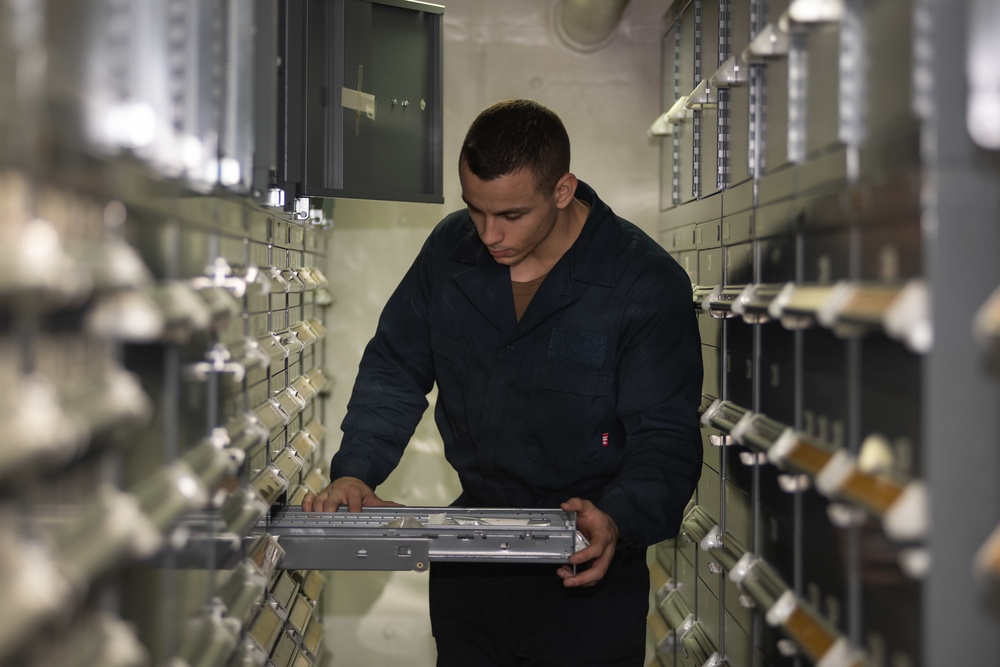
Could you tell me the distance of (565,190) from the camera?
2744mm

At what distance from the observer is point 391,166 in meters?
3.52

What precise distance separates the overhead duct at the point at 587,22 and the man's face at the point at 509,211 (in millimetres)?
1347

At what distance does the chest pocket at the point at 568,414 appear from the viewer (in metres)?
2.65

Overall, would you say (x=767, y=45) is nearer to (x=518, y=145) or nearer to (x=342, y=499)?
(x=518, y=145)

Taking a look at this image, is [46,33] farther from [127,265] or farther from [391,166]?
[391,166]

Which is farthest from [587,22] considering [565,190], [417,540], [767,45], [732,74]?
[417,540]

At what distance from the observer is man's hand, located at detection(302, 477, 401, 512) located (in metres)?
2.42

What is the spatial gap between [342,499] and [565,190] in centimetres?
96

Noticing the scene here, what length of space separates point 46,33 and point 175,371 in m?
0.56

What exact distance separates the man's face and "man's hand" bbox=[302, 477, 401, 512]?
0.67 metres

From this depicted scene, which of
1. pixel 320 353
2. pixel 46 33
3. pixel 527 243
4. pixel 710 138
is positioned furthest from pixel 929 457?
pixel 320 353

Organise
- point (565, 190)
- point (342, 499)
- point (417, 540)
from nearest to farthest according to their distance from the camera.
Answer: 1. point (417, 540)
2. point (342, 499)
3. point (565, 190)

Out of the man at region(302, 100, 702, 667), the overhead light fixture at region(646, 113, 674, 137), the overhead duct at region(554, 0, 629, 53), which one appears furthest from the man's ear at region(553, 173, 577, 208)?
the overhead duct at region(554, 0, 629, 53)

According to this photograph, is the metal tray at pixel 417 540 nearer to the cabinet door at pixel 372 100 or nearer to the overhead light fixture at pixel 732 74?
the cabinet door at pixel 372 100
